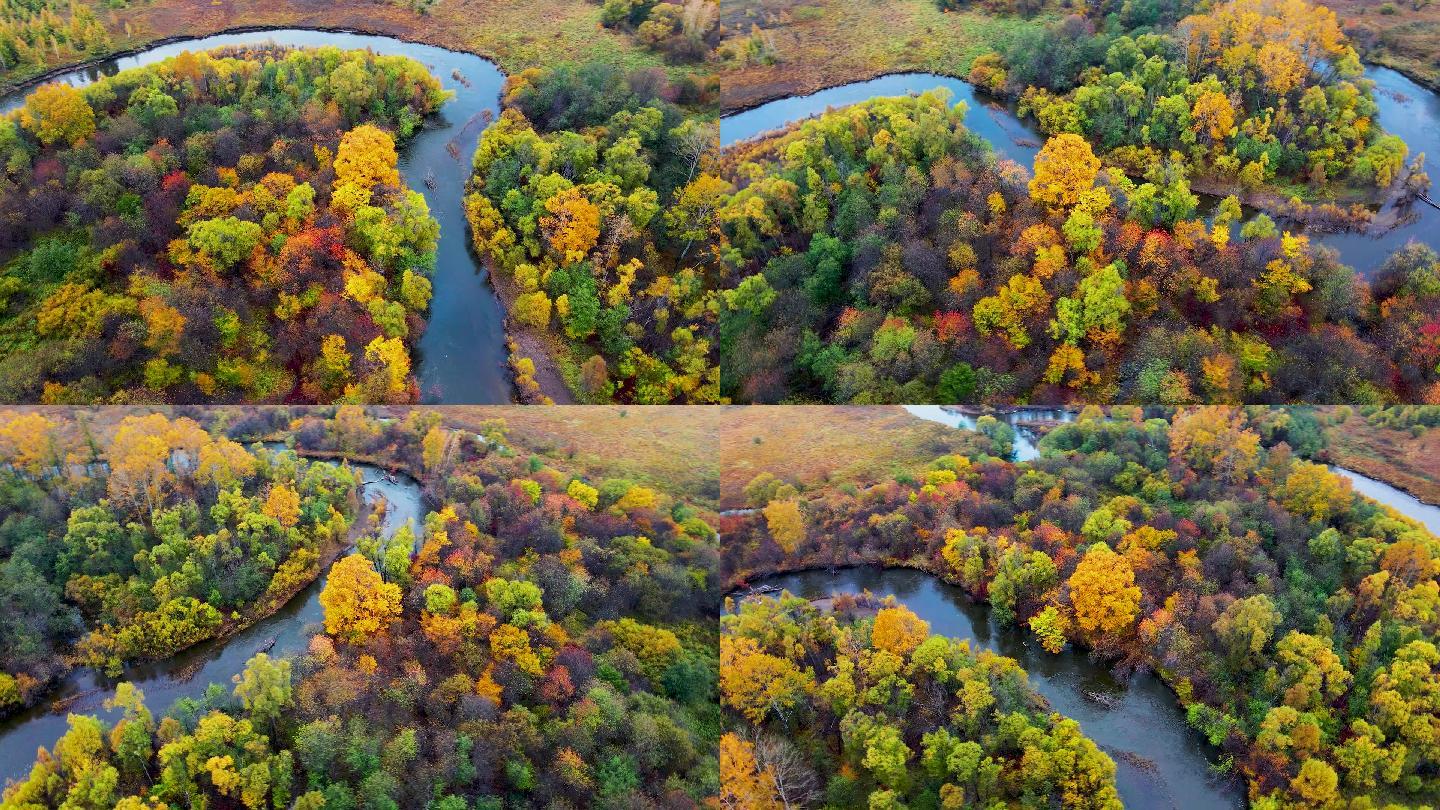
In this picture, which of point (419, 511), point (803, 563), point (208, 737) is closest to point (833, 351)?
point (803, 563)

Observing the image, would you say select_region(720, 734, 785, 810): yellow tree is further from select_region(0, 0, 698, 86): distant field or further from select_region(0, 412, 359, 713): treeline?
select_region(0, 0, 698, 86): distant field

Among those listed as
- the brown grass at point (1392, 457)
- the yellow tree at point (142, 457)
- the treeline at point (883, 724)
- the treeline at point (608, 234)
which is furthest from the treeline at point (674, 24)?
the brown grass at point (1392, 457)

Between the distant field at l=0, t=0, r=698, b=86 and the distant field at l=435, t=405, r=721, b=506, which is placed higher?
the distant field at l=0, t=0, r=698, b=86

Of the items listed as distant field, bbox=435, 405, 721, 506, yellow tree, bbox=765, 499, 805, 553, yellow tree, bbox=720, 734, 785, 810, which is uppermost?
distant field, bbox=435, 405, 721, 506

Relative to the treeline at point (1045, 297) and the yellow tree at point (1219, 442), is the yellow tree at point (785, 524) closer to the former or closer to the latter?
the treeline at point (1045, 297)

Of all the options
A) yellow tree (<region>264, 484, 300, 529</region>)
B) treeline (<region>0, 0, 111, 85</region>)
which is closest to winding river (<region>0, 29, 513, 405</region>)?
treeline (<region>0, 0, 111, 85</region>)

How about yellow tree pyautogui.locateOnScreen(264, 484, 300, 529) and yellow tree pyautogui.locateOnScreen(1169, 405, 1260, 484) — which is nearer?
yellow tree pyautogui.locateOnScreen(264, 484, 300, 529)

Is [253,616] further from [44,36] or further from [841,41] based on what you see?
[44,36]
